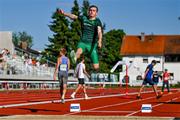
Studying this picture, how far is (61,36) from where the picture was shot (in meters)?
85.1

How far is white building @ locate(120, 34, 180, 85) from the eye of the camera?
106 meters

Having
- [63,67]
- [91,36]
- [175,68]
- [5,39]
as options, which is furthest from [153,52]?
[91,36]

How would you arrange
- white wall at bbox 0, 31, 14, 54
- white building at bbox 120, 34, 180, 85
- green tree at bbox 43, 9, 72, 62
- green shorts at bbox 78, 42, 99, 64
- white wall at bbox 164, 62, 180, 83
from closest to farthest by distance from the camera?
green shorts at bbox 78, 42, 99, 64, white wall at bbox 0, 31, 14, 54, green tree at bbox 43, 9, 72, 62, white wall at bbox 164, 62, 180, 83, white building at bbox 120, 34, 180, 85

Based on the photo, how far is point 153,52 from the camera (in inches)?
4311

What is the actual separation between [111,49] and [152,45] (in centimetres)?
1218

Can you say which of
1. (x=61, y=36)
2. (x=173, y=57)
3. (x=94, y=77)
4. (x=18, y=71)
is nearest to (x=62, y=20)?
(x=61, y=36)

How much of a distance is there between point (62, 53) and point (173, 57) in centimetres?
9069

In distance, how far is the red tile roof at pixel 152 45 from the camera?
109m

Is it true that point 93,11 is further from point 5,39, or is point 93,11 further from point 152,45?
point 152,45

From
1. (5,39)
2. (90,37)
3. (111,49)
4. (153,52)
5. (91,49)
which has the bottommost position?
(91,49)

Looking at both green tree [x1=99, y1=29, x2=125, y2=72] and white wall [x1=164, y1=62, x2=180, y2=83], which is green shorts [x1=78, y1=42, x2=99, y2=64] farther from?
green tree [x1=99, y1=29, x2=125, y2=72]

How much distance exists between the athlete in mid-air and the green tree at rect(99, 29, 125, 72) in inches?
3866

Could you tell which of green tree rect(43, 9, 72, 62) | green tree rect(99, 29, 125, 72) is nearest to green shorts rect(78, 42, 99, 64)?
green tree rect(43, 9, 72, 62)

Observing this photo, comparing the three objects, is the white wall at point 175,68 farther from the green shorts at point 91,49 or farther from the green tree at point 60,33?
the green shorts at point 91,49
